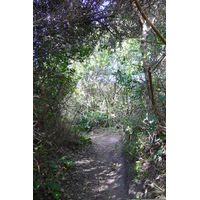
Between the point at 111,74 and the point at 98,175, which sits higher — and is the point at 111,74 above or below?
above

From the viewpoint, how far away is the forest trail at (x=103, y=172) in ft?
6.38

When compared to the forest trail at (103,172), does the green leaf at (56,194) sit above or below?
above

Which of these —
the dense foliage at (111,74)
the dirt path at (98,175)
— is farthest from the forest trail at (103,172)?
the dense foliage at (111,74)

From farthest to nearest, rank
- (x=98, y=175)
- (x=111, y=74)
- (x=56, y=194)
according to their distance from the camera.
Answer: (x=98, y=175) < (x=111, y=74) < (x=56, y=194)

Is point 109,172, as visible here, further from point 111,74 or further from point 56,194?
point 111,74

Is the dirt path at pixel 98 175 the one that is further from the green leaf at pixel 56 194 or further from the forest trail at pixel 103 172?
the green leaf at pixel 56 194

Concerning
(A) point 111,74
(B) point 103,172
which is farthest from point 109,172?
(A) point 111,74

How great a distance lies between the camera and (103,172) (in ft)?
7.95

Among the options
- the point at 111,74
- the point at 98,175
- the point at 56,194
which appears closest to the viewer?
the point at 56,194

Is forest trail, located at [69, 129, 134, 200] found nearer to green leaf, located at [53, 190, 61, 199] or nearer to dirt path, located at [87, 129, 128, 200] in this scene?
dirt path, located at [87, 129, 128, 200]

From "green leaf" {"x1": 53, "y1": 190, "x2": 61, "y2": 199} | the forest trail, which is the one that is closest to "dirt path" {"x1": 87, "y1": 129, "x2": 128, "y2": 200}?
the forest trail
